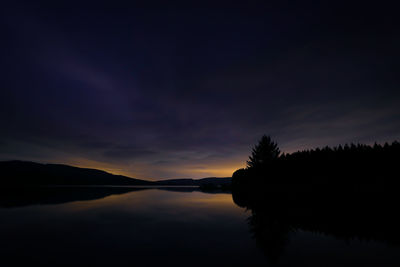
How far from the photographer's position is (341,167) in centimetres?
2972

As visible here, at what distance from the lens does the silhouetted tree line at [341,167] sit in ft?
81.4

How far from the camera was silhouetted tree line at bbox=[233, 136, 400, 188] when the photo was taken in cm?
2480

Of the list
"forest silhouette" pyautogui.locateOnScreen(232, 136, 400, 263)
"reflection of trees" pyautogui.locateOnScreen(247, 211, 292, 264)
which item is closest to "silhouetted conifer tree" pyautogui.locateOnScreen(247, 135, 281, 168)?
"forest silhouette" pyautogui.locateOnScreen(232, 136, 400, 263)

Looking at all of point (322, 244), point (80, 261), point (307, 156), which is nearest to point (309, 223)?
point (322, 244)

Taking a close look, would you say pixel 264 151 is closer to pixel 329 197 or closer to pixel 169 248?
pixel 329 197

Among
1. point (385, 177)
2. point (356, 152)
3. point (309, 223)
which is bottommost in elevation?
point (309, 223)

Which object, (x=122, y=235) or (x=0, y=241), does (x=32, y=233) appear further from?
(x=122, y=235)

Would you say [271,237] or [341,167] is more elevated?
[341,167]

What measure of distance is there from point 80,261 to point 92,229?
6644 millimetres

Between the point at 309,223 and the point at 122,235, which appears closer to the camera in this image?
the point at 122,235

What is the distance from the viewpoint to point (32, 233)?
12148 mm

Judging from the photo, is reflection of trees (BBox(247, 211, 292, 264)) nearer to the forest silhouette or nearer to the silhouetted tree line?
the forest silhouette

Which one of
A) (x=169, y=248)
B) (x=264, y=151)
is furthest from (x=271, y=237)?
(x=264, y=151)

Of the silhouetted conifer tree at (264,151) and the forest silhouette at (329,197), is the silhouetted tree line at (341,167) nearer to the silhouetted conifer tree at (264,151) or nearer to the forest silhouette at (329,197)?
the forest silhouette at (329,197)
